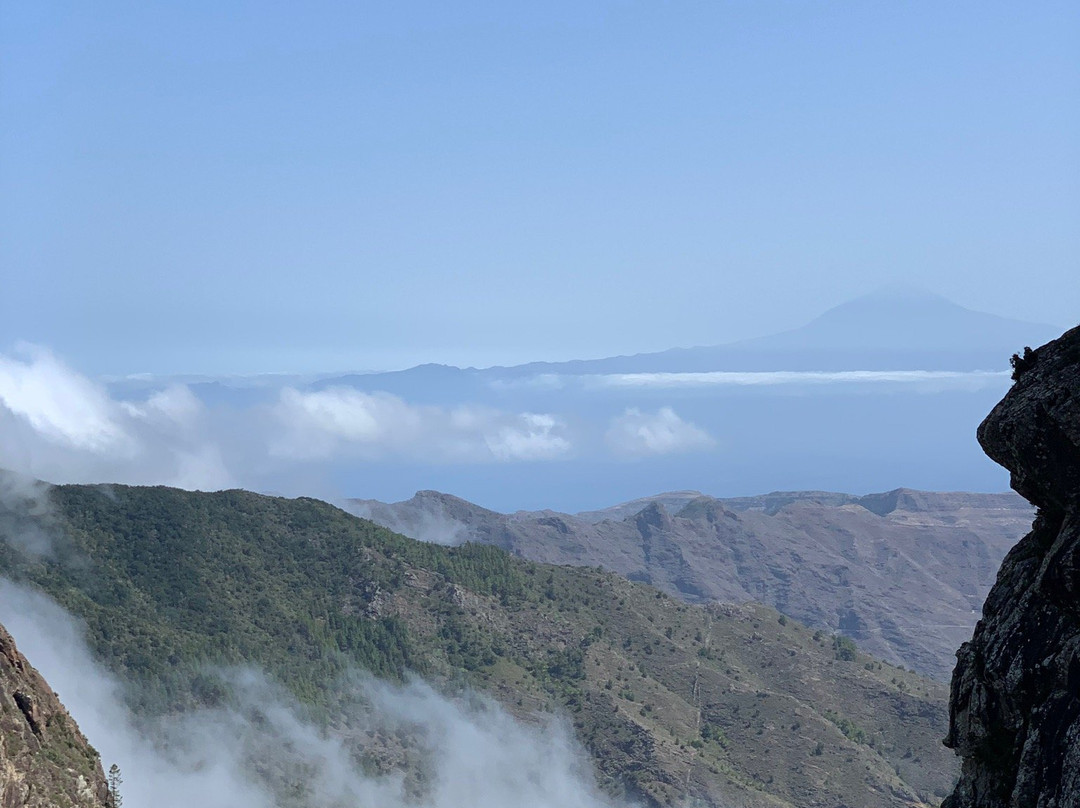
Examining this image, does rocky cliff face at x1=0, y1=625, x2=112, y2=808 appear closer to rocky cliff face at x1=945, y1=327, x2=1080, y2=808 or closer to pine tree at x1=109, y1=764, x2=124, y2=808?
pine tree at x1=109, y1=764, x2=124, y2=808

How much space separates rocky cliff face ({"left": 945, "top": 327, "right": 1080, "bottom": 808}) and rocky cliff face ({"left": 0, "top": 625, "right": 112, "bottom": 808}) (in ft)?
143

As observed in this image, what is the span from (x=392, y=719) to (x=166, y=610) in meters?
36.3

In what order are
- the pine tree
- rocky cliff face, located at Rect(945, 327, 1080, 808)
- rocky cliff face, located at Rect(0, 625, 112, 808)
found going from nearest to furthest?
rocky cliff face, located at Rect(945, 327, 1080, 808)
rocky cliff face, located at Rect(0, 625, 112, 808)
the pine tree

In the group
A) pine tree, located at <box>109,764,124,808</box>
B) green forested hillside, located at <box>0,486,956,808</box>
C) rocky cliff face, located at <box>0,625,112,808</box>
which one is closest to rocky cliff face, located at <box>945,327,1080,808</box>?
rocky cliff face, located at <box>0,625,112,808</box>

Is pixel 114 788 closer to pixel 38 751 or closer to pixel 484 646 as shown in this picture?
pixel 38 751

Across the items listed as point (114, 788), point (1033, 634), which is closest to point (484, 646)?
point (114, 788)

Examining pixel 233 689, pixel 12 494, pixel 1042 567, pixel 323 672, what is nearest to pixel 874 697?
pixel 323 672

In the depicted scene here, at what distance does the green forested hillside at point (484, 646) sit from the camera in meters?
151

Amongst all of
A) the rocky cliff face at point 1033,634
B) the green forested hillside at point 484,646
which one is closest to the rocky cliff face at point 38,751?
the rocky cliff face at point 1033,634

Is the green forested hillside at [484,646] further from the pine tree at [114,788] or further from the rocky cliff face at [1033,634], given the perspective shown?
the rocky cliff face at [1033,634]

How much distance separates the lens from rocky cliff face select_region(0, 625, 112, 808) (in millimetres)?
53812

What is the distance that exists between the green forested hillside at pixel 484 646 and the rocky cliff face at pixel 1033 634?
126567 mm

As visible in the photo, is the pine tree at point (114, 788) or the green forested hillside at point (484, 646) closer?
the pine tree at point (114, 788)

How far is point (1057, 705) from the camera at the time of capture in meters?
20.9
